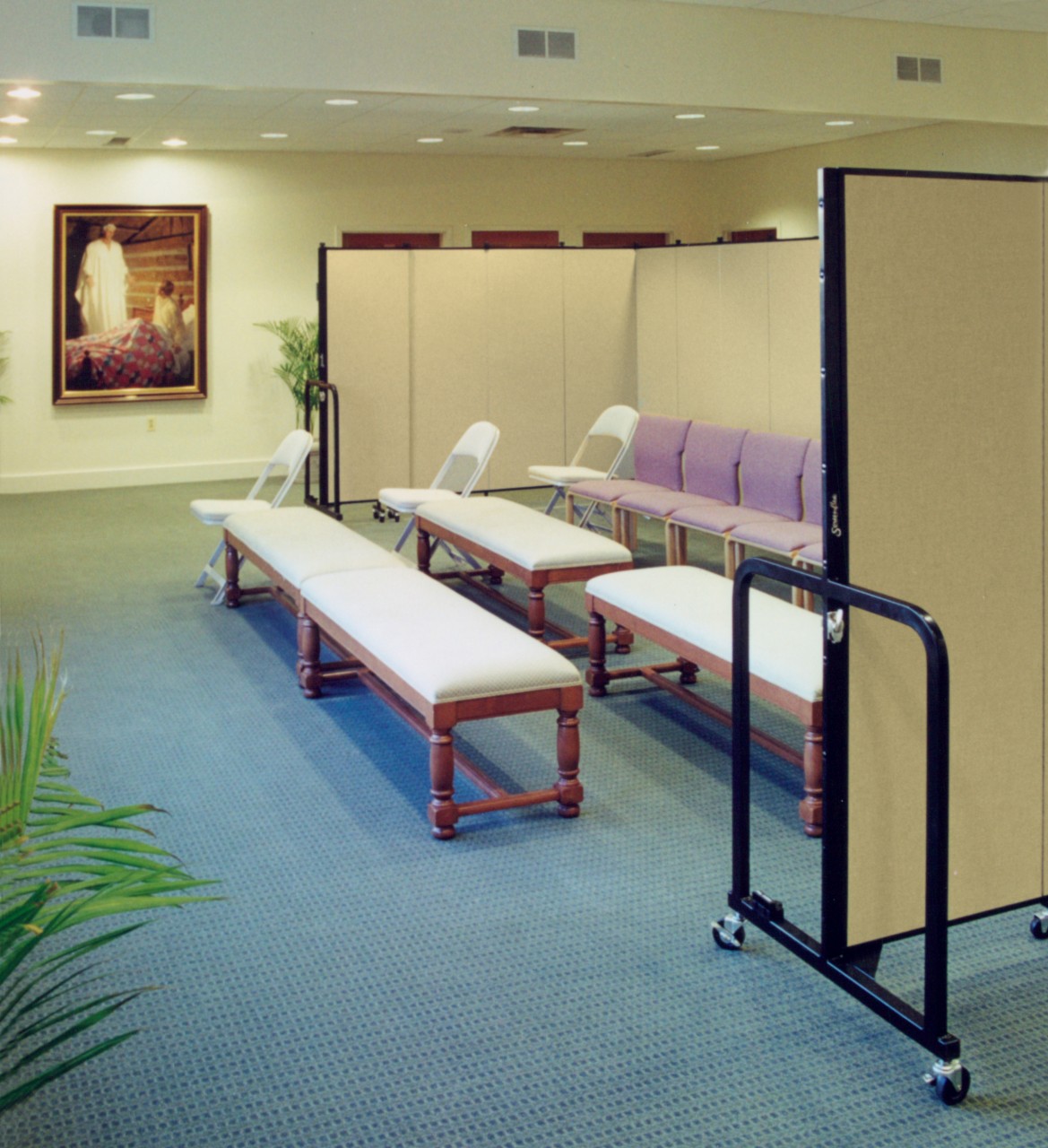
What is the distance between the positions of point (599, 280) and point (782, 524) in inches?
135

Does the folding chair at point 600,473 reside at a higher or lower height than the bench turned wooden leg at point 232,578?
higher

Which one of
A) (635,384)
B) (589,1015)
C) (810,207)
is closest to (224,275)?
(635,384)

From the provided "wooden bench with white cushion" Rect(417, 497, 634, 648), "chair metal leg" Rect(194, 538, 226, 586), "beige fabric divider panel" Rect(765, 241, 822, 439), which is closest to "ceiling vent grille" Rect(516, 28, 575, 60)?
"beige fabric divider panel" Rect(765, 241, 822, 439)

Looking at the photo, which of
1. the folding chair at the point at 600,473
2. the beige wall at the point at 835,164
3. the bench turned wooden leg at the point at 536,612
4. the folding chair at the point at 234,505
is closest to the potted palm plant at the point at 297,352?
the folding chair at the point at 600,473

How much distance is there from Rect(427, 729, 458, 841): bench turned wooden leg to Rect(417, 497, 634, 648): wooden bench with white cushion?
1.78m

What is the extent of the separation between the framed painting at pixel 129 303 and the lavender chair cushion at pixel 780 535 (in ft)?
21.1

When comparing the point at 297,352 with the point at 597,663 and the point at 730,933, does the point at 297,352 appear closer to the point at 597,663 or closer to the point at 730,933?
the point at 597,663

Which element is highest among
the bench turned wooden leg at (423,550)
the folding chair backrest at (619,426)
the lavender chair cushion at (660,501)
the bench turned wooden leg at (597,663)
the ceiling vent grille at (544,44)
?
the ceiling vent grille at (544,44)

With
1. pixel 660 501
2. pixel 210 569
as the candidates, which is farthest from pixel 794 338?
pixel 210 569

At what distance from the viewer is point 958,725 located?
3.00m

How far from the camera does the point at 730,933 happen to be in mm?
3316

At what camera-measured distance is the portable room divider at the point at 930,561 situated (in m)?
2.73

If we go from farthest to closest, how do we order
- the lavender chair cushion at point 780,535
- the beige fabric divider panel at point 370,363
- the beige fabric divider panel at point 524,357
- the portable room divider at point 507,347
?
the beige fabric divider panel at point 524,357, the beige fabric divider panel at point 370,363, the portable room divider at point 507,347, the lavender chair cushion at point 780,535

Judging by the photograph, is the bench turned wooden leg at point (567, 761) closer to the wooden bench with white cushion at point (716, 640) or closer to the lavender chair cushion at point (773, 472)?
the wooden bench with white cushion at point (716, 640)
